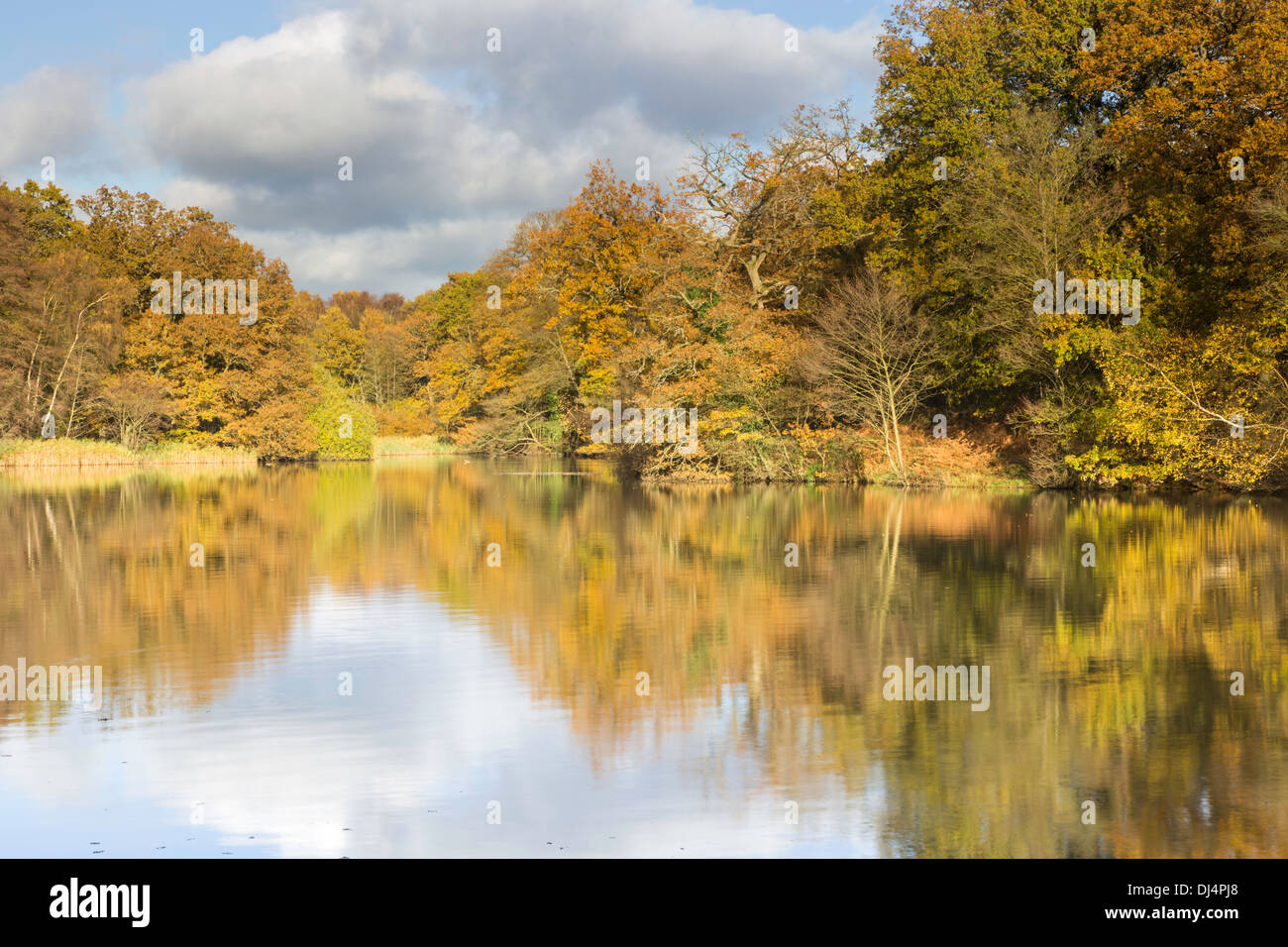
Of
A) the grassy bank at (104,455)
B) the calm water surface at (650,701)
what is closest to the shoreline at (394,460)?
the grassy bank at (104,455)

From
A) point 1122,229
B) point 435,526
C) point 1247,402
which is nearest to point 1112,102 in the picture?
point 1122,229

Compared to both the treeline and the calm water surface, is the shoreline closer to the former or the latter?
the treeline

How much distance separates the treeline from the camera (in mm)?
26422

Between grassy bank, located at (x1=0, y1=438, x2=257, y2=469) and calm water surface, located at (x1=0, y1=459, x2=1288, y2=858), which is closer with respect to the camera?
calm water surface, located at (x1=0, y1=459, x2=1288, y2=858)

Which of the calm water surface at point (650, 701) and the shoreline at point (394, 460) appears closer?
the calm water surface at point (650, 701)

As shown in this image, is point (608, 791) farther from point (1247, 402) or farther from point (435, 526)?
point (1247, 402)

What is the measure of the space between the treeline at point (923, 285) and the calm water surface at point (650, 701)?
975cm

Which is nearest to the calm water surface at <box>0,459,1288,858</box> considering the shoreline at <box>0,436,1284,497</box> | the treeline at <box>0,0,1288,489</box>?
the treeline at <box>0,0,1288,489</box>

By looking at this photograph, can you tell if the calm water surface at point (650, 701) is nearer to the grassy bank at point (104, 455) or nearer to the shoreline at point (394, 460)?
the shoreline at point (394, 460)

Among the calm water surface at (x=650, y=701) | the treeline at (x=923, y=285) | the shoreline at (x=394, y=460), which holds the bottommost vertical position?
the calm water surface at (x=650, y=701)

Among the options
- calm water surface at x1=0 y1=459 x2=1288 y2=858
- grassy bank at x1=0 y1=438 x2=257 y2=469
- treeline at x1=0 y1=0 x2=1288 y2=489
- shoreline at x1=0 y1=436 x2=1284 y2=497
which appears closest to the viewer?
calm water surface at x1=0 y1=459 x2=1288 y2=858

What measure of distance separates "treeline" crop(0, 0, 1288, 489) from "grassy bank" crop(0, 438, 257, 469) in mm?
1141

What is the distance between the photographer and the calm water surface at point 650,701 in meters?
6.06

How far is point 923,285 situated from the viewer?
35594mm
